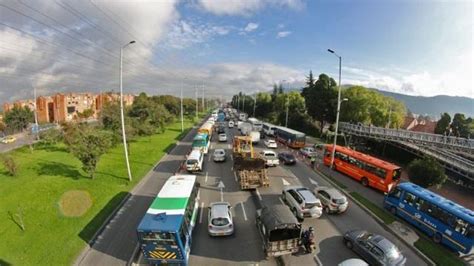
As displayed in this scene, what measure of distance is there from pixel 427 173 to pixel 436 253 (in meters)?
10.2

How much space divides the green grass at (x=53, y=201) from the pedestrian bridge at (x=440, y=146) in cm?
3104

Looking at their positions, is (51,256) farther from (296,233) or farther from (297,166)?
(297,166)

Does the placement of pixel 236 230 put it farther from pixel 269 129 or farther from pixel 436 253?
pixel 269 129

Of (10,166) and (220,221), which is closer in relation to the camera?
(220,221)

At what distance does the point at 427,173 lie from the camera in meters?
21.8

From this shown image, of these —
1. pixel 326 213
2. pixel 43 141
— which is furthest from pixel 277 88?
pixel 326 213

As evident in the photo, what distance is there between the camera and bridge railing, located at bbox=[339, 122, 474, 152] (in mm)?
29000

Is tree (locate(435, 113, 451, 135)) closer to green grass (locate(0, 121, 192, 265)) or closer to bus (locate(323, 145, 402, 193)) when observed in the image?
bus (locate(323, 145, 402, 193))

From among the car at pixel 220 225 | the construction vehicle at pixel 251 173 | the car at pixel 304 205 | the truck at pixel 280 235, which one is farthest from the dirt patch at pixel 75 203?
the car at pixel 304 205

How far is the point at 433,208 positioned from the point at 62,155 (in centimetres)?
4038

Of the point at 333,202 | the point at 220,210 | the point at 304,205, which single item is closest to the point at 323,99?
the point at 333,202

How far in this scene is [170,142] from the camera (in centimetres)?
4534

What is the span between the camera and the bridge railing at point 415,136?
2900cm

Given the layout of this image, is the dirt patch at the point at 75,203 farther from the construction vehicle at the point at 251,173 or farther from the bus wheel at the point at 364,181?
the bus wheel at the point at 364,181
